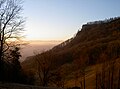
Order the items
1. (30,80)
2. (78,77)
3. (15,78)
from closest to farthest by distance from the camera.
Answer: (15,78) < (30,80) < (78,77)

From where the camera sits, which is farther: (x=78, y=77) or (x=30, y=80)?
Result: (x=78, y=77)

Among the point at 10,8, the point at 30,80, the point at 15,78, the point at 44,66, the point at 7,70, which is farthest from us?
the point at 44,66

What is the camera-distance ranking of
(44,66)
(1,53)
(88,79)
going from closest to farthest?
(1,53) → (44,66) → (88,79)

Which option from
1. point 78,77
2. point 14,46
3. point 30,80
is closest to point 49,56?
point 30,80

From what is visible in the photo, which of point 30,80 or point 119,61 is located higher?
point 119,61

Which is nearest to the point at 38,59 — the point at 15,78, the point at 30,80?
the point at 30,80

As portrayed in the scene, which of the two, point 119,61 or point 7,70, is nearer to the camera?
point 7,70

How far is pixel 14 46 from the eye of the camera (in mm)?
47875

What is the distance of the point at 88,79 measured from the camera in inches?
5782

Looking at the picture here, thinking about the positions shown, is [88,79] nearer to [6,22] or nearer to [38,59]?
[38,59]

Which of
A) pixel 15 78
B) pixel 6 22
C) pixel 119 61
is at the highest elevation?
pixel 119 61

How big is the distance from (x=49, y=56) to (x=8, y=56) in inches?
1386

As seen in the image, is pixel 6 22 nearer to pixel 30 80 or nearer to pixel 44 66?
pixel 30 80

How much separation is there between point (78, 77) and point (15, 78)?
10307 centimetres
